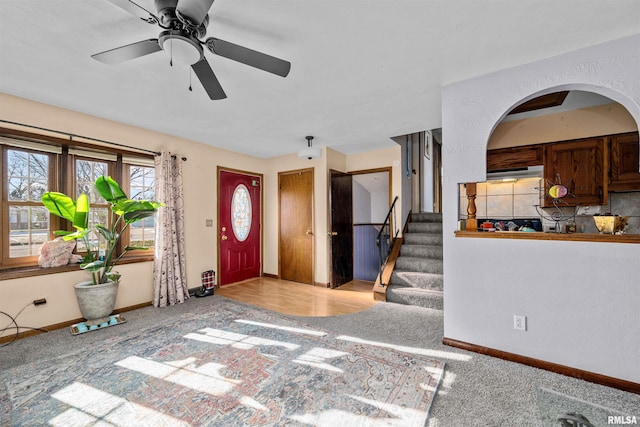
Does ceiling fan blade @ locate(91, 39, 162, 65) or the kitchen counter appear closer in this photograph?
ceiling fan blade @ locate(91, 39, 162, 65)

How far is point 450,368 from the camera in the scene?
217cm

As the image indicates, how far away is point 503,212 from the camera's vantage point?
15.1 ft

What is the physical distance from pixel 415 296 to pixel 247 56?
345 cm

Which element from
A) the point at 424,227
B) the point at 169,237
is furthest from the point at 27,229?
the point at 424,227

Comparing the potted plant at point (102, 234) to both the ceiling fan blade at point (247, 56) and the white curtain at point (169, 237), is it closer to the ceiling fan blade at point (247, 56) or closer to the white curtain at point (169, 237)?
the white curtain at point (169, 237)

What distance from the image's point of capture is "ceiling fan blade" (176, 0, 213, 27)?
1347 mm

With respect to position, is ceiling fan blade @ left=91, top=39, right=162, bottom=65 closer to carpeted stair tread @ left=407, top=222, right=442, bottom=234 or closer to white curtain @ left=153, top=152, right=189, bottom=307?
white curtain @ left=153, top=152, right=189, bottom=307

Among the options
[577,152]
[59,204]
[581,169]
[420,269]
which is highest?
[577,152]

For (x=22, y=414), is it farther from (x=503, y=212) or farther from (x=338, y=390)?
(x=503, y=212)

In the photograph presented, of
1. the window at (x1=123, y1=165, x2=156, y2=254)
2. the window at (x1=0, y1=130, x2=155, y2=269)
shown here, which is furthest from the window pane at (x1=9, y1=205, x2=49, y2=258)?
the window at (x1=123, y1=165, x2=156, y2=254)

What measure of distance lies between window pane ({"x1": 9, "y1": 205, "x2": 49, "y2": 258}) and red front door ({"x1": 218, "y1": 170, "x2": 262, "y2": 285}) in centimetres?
221

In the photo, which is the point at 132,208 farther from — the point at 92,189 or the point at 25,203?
the point at 25,203

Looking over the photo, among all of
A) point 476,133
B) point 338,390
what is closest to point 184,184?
point 338,390

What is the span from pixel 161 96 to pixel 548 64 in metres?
3.57
